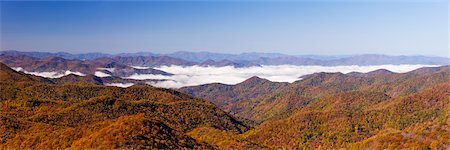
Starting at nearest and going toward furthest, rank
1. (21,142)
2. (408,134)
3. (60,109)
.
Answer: (21,142), (408,134), (60,109)

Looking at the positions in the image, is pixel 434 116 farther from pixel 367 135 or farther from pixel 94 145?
pixel 94 145

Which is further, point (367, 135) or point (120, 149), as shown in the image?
point (367, 135)

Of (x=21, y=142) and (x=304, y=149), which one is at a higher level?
(x=21, y=142)

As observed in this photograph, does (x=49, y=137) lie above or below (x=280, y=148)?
above

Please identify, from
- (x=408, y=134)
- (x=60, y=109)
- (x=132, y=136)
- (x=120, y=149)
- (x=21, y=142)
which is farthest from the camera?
(x=60, y=109)

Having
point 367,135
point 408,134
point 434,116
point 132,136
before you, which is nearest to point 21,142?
point 132,136

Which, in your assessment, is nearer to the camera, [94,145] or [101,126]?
[94,145]

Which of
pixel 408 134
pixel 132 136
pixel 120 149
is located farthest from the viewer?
pixel 408 134

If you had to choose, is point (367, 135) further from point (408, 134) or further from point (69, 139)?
point (69, 139)

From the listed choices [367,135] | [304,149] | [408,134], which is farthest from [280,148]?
[408,134]
